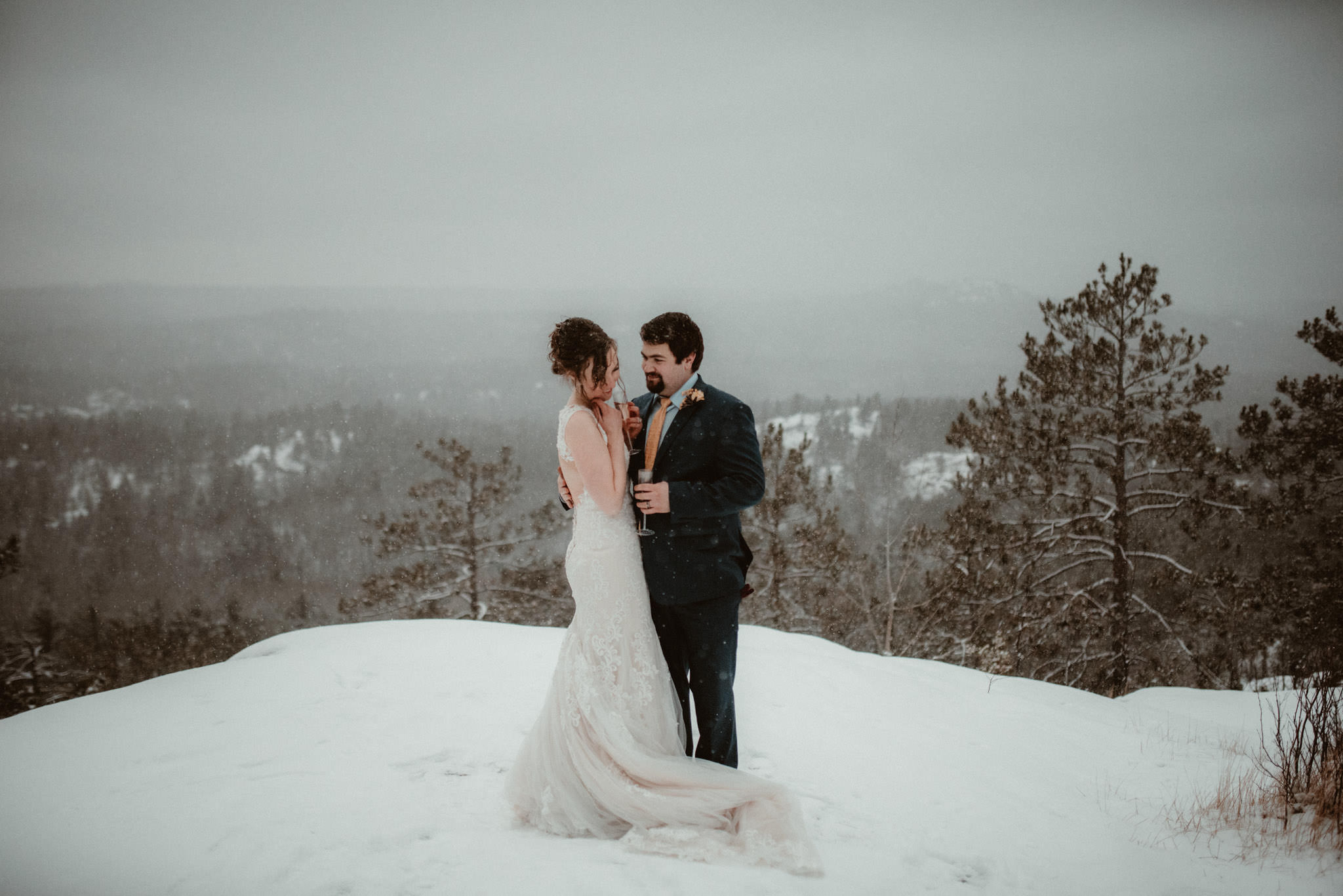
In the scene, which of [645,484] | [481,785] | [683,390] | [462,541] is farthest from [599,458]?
[462,541]

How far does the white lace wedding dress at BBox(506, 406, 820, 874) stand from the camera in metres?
2.21

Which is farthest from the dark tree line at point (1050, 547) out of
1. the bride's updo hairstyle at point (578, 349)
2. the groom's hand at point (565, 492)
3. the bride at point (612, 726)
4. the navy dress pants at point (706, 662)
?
the bride's updo hairstyle at point (578, 349)

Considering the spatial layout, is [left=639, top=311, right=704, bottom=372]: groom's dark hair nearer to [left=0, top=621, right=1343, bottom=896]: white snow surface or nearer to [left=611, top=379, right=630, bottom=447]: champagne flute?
[left=611, top=379, right=630, bottom=447]: champagne flute

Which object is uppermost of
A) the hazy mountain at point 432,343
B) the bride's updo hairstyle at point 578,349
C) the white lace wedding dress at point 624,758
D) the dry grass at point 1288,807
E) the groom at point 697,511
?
the hazy mountain at point 432,343

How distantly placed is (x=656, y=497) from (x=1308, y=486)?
40.2ft

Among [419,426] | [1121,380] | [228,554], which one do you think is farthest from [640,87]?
[1121,380]

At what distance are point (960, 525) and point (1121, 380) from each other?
347cm

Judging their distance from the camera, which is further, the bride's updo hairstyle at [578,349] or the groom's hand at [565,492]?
the groom's hand at [565,492]

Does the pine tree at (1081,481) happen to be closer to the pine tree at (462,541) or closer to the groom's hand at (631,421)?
the pine tree at (462,541)

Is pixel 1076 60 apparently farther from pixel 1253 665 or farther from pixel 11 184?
pixel 11 184

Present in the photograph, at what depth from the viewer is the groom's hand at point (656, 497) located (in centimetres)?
233

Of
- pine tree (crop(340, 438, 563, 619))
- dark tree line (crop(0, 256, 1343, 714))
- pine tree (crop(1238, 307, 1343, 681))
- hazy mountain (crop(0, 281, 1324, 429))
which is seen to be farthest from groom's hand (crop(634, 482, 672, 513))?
hazy mountain (crop(0, 281, 1324, 429))

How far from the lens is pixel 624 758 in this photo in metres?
2.34

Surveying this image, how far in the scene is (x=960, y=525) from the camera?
411 inches
